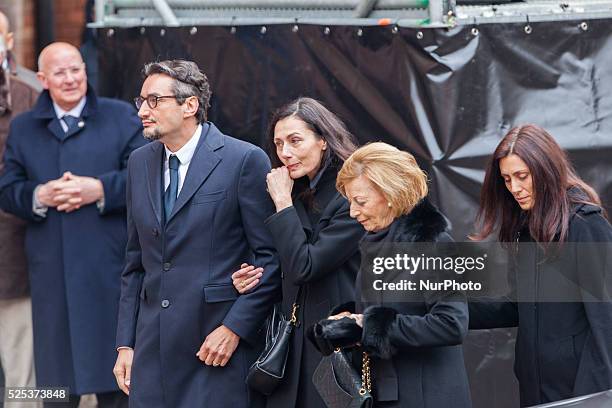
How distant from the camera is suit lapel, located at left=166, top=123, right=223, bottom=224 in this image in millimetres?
4949

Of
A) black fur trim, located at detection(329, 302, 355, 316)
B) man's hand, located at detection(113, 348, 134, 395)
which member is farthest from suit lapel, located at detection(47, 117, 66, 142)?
black fur trim, located at detection(329, 302, 355, 316)

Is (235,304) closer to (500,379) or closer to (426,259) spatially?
(426,259)

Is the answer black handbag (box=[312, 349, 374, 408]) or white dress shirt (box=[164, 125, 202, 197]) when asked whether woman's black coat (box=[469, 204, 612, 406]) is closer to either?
black handbag (box=[312, 349, 374, 408])

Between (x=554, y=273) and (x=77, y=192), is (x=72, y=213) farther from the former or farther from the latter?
(x=554, y=273)

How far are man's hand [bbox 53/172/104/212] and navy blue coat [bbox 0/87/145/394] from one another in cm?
5

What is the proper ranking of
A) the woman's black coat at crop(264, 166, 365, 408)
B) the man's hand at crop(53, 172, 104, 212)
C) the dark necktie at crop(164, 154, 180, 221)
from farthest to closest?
the man's hand at crop(53, 172, 104, 212)
the dark necktie at crop(164, 154, 180, 221)
the woman's black coat at crop(264, 166, 365, 408)

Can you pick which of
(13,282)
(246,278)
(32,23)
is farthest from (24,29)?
(246,278)

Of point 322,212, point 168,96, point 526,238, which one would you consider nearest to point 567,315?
point 526,238

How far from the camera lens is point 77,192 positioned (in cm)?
621

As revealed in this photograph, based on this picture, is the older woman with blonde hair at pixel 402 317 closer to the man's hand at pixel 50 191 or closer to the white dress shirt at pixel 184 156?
the white dress shirt at pixel 184 156

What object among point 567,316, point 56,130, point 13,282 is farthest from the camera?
point 13,282

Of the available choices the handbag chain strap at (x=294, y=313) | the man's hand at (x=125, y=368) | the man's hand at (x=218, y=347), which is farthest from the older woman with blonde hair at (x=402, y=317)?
the man's hand at (x=125, y=368)

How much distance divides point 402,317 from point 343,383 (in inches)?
13.3

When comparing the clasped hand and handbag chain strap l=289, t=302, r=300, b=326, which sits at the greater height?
the clasped hand
